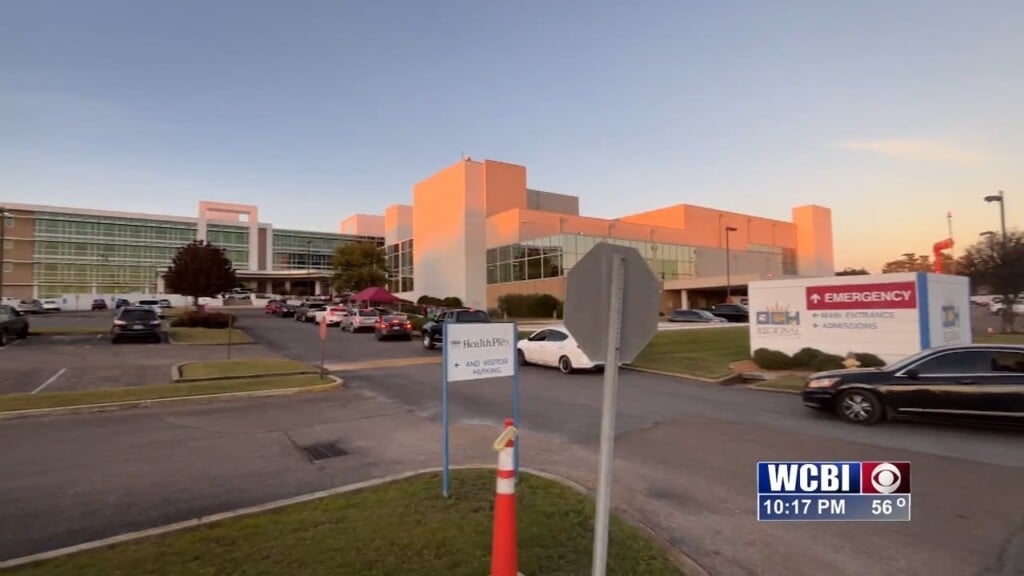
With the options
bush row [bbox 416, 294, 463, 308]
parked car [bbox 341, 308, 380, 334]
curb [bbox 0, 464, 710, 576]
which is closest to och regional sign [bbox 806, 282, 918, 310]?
curb [bbox 0, 464, 710, 576]

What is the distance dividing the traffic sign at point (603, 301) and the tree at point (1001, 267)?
33852 mm

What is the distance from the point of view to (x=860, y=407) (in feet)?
31.5

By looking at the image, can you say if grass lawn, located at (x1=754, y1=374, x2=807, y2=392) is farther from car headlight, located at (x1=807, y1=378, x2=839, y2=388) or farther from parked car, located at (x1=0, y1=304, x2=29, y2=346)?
parked car, located at (x1=0, y1=304, x2=29, y2=346)

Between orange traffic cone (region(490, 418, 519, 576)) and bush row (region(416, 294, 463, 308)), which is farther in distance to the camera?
bush row (region(416, 294, 463, 308))

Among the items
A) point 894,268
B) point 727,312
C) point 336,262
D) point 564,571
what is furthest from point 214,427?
point 894,268

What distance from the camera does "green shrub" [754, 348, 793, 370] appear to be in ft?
55.2

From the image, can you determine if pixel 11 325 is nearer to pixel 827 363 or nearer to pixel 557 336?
pixel 557 336

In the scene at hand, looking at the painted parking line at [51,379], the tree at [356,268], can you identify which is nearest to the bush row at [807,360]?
the painted parking line at [51,379]

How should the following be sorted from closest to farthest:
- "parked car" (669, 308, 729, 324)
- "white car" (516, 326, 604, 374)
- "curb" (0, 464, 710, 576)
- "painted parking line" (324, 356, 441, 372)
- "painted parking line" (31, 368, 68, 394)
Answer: "curb" (0, 464, 710, 576)
"painted parking line" (31, 368, 68, 394)
"white car" (516, 326, 604, 374)
"painted parking line" (324, 356, 441, 372)
"parked car" (669, 308, 729, 324)

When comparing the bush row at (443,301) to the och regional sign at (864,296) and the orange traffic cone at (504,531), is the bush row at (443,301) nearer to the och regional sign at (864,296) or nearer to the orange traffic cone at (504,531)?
the och regional sign at (864,296)

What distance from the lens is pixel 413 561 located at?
159 inches

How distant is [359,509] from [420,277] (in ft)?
220

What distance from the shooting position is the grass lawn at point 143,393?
10.8m

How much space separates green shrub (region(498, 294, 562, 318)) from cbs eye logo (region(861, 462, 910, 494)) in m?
42.4
